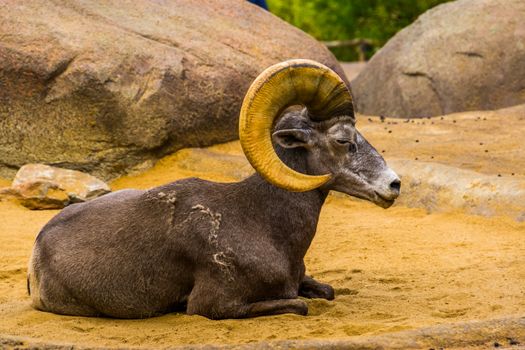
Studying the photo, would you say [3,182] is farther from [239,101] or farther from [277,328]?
[277,328]

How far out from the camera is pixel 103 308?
8.84m

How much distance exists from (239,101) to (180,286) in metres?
7.76

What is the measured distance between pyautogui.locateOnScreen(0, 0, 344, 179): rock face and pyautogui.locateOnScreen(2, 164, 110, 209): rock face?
724 millimetres

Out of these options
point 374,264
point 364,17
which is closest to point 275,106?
point 374,264

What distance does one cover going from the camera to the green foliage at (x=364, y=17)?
38.8m

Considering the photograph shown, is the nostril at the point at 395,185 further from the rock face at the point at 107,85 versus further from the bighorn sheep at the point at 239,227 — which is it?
the rock face at the point at 107,85

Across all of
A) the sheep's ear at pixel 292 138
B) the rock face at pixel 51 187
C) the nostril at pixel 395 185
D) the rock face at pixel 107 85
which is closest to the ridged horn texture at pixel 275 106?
the sheep's ear at pixel 292 138

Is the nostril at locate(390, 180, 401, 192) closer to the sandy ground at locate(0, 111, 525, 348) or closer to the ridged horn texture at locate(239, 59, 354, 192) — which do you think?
the ridged horn texture at locate(239, 59, 354, 192)

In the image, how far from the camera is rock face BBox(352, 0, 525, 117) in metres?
19.0

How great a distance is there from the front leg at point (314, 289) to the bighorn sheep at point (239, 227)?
0.01 m

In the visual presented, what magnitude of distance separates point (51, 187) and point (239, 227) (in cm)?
566

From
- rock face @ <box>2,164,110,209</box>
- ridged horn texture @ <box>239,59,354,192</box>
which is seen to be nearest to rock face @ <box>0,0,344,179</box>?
rock face @ <box>2,164,110,209</box>

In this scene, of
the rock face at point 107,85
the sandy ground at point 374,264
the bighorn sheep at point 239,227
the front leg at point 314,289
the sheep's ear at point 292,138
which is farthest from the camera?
the rock face at point 107,85

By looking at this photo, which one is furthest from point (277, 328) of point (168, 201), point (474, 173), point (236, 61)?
point (236, 61)
